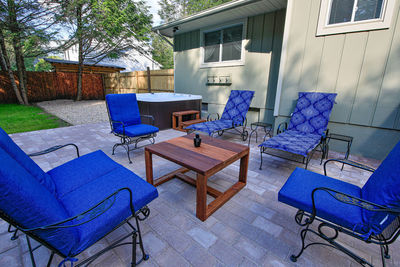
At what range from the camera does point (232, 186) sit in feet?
7.12

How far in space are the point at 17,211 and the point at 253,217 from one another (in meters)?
1.69

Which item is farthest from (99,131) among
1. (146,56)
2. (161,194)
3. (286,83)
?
(146,56)

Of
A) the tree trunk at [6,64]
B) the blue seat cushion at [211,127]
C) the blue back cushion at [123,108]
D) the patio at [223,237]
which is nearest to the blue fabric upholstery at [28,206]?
the patio at [223,237]

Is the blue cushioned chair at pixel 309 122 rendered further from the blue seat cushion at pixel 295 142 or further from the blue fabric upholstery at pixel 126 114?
the blue fabric upholstery at pixel 126 114

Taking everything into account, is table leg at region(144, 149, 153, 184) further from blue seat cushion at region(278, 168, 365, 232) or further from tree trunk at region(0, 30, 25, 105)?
tree trunk at region(0, 30, 25, 105)

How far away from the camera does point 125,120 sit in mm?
3283

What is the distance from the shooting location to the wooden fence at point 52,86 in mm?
8742

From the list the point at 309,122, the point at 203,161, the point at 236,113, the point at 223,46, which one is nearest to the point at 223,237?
the point at 203,161

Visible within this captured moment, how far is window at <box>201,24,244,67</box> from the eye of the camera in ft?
16.8

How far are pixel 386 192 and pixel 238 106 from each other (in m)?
3.43

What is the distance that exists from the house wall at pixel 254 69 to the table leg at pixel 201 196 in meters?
3.89

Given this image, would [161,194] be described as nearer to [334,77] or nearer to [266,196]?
[266,196]

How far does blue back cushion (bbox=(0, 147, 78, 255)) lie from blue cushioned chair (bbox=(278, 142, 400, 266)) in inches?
56.3

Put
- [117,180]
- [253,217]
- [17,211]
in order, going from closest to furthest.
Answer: [17,211] < [117,180] < [253,217]
